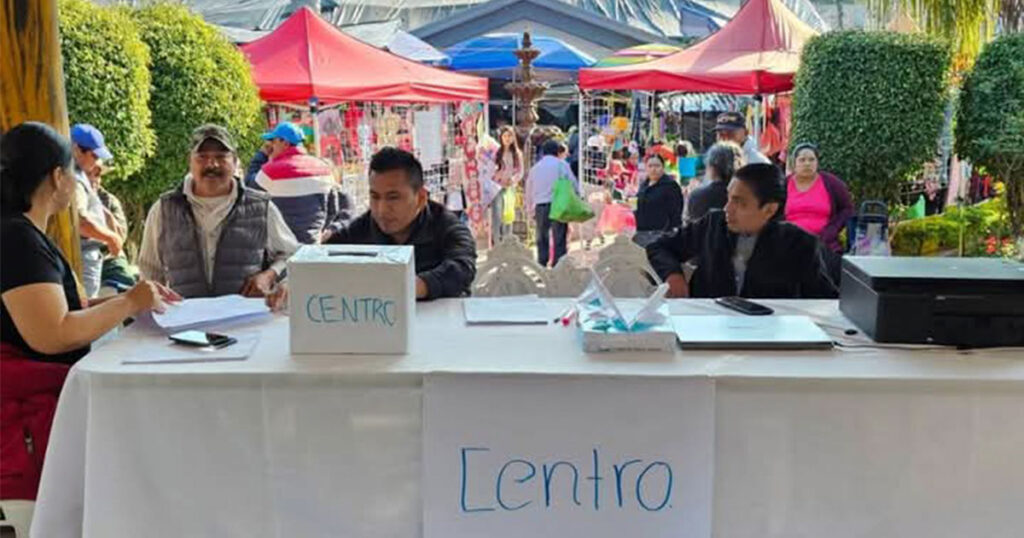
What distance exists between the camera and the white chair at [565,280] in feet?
9.04

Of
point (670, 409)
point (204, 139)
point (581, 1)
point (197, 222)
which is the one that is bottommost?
point (670, 409)

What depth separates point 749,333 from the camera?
194 centimetres

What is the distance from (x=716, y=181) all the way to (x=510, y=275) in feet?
7.21

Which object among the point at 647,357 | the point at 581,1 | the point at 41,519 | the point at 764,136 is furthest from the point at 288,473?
the point at 581,1

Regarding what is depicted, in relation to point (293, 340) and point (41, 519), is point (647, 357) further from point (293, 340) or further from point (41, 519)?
point (41, 519)

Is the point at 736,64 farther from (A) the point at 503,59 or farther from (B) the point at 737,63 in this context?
(A) the point at 503,59

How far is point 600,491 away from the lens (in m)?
1.74

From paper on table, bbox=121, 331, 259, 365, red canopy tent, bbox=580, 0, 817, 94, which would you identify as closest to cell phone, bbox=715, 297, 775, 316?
paper on table, bbox=121, 331, 259, 365

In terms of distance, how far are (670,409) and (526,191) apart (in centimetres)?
578

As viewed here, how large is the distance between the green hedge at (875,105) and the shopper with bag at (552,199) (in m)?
1.79

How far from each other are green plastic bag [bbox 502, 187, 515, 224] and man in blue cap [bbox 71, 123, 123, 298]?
183 inches

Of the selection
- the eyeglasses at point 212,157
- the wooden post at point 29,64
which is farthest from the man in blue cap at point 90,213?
the wooden post at point 29,64

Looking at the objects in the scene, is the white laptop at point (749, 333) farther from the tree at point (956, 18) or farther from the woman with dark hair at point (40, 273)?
the tree at point (956, 18)

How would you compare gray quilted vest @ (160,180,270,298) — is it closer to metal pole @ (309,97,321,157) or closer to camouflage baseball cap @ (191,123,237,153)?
camouflage baseball cap @ (191,123,237,153)
